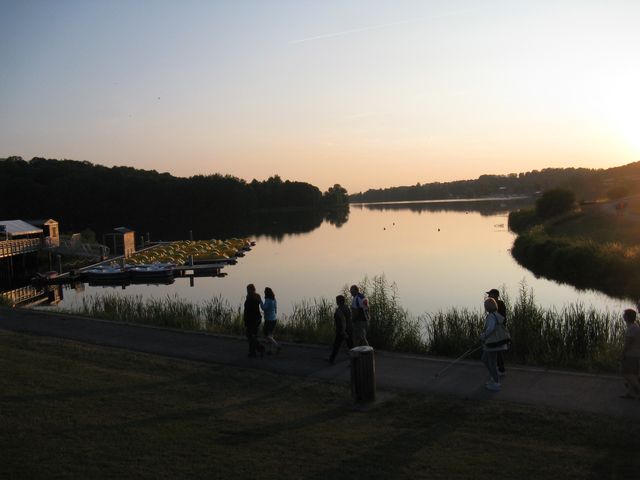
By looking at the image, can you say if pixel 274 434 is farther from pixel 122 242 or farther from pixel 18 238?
pixel 122 242

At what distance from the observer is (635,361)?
9234mm

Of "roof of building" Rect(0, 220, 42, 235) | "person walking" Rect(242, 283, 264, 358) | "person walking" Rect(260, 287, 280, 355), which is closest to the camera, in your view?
"person walking" Rect(242, 283, 264, 358)

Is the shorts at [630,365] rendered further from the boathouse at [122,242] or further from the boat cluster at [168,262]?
the boathouse at [122,242]

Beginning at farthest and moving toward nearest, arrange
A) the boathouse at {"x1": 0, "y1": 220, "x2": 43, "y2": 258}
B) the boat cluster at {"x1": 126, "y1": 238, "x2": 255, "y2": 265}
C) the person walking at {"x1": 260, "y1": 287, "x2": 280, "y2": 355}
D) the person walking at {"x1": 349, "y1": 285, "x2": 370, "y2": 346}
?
the boat cluster at {"x1": 126, "y1": 238, "x2": 255, "y2": 265}
the boathouse at {"x1": 0, "y1": 220, "x2": 43, "y2": 258}
the person walking at {"x1": 260, "y1": 287, "x2": 280, "y2": 355}
the person walking at {"x1": 349, "y1": 285, "x2": 370, "y2": 346}

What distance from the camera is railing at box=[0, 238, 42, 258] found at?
4691cm

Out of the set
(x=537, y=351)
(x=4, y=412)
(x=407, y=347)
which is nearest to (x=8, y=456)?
(x=4, y=412)

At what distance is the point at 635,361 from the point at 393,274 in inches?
1264

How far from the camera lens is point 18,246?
162 ft

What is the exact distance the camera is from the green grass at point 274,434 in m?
6.79

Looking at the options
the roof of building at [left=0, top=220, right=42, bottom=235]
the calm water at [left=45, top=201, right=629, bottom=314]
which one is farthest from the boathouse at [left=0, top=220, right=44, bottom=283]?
the calm water at [left=45, top=201, right=629, bottom=314]

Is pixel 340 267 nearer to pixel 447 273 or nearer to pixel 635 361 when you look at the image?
pixel 447 273

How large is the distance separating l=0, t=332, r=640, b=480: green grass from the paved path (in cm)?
64

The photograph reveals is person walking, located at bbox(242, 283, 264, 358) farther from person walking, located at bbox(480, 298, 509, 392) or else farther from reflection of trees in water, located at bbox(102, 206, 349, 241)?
reflection of trees in water, located at bbox(102, 206, 349, 241)

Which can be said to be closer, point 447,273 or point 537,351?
point 537,351
